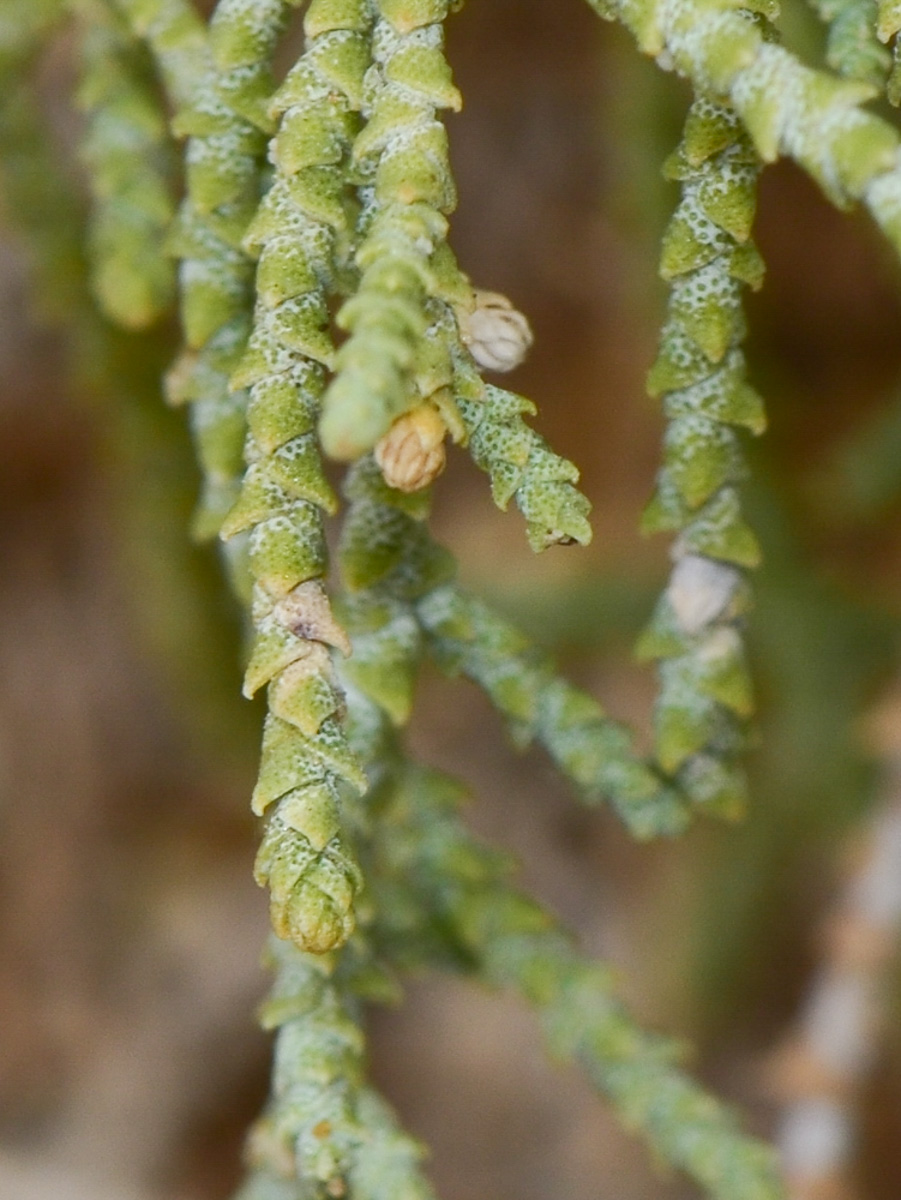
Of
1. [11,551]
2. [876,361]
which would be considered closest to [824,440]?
[876,361]

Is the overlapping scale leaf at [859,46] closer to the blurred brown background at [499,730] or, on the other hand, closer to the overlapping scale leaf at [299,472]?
the overlapping scale leaf at [299,472]

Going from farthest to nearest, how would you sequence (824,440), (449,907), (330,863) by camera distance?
1. (824,440)
2. (449,907)
3. (330,863)

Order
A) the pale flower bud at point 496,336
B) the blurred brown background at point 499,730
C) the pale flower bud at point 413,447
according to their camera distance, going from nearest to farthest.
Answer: the pale flower bud at point 413,447 < the pale flower bud at point 496,336 < the blurred brown background at point 499,730

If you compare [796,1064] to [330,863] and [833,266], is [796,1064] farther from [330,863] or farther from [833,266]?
[833,266]

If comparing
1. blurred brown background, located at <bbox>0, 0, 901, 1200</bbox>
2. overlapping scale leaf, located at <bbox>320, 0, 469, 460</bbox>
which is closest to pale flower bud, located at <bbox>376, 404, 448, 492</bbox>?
overlapping scale leaf, located at <bbox>320, 0, 469, 460</bbox>

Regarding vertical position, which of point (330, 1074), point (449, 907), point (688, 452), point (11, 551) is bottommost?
point (330, 1074)

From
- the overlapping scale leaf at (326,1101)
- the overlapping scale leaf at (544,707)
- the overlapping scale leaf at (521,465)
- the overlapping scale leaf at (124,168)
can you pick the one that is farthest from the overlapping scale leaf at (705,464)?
the overlapping scale leaf at (124,168)

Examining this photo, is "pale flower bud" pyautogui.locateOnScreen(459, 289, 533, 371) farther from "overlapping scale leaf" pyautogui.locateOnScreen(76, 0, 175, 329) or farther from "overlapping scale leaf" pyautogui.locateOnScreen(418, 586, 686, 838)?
"overlapping scale leaf" pyautogui.locateOnScreen(76, 0, 175, 329)
